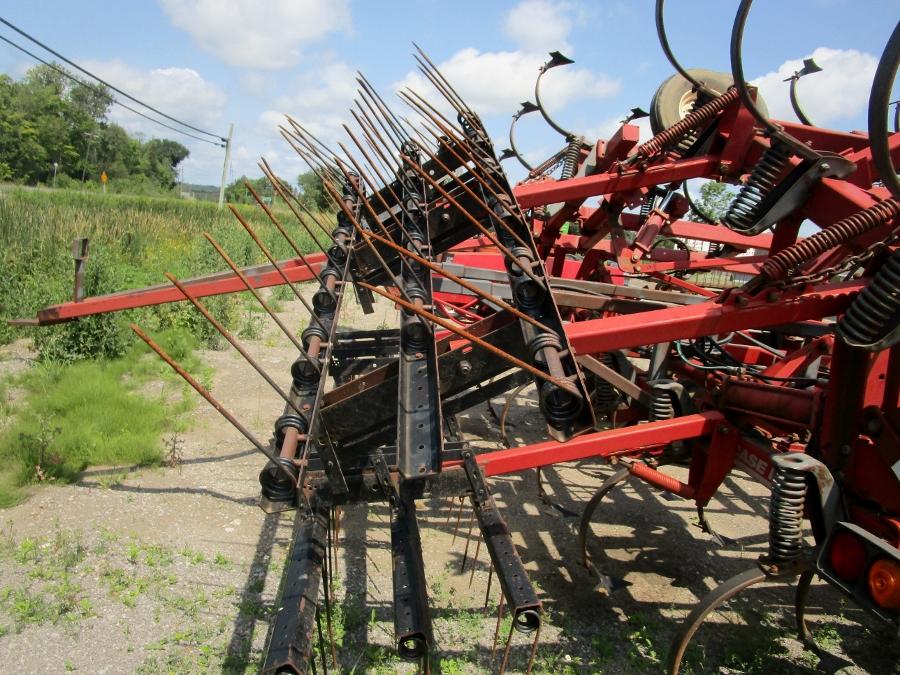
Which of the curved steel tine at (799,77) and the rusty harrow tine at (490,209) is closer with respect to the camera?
the rusty harrow tine at (490,209)

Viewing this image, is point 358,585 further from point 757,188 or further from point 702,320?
point 757,188

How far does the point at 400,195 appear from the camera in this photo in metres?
4.19

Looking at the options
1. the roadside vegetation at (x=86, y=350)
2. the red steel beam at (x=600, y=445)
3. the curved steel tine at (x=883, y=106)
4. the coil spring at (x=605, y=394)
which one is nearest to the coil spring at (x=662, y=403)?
the red steel beam at (x=600, y=445)

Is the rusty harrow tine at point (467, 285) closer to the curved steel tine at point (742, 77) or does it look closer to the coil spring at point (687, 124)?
the curved steel tine at point (742, 77)

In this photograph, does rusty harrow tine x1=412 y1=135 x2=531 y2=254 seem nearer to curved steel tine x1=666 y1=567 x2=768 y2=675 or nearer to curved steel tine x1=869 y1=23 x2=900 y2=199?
curved steel tine x1=869 y1=23 x2=900 y2=199

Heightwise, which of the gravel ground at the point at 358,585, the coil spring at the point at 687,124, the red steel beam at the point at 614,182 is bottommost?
the gravel ground at the point at 358,585

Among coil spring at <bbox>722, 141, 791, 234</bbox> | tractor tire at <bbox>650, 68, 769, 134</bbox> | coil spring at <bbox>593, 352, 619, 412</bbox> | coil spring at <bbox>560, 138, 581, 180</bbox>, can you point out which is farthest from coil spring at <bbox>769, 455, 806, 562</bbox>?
coil spring at <bbox>560, 138, 581, 180</bbox>

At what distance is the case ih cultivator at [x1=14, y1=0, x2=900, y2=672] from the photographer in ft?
6.28

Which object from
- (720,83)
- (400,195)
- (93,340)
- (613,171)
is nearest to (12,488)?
(93,340)

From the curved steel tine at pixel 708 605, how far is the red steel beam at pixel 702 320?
1054 millimetres

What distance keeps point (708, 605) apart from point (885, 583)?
0.65 meters

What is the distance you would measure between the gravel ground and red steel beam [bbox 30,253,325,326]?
46.6 inches

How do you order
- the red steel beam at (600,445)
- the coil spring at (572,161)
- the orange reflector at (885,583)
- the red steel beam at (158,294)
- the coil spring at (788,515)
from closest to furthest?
the orange reflector at (885,583)
the coil spring at (788,515)
the red steel beam at (600,445)
the red steel beam at (158,294)
the coil spring at (572,161)

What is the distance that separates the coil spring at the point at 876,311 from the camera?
2305 millimetres
